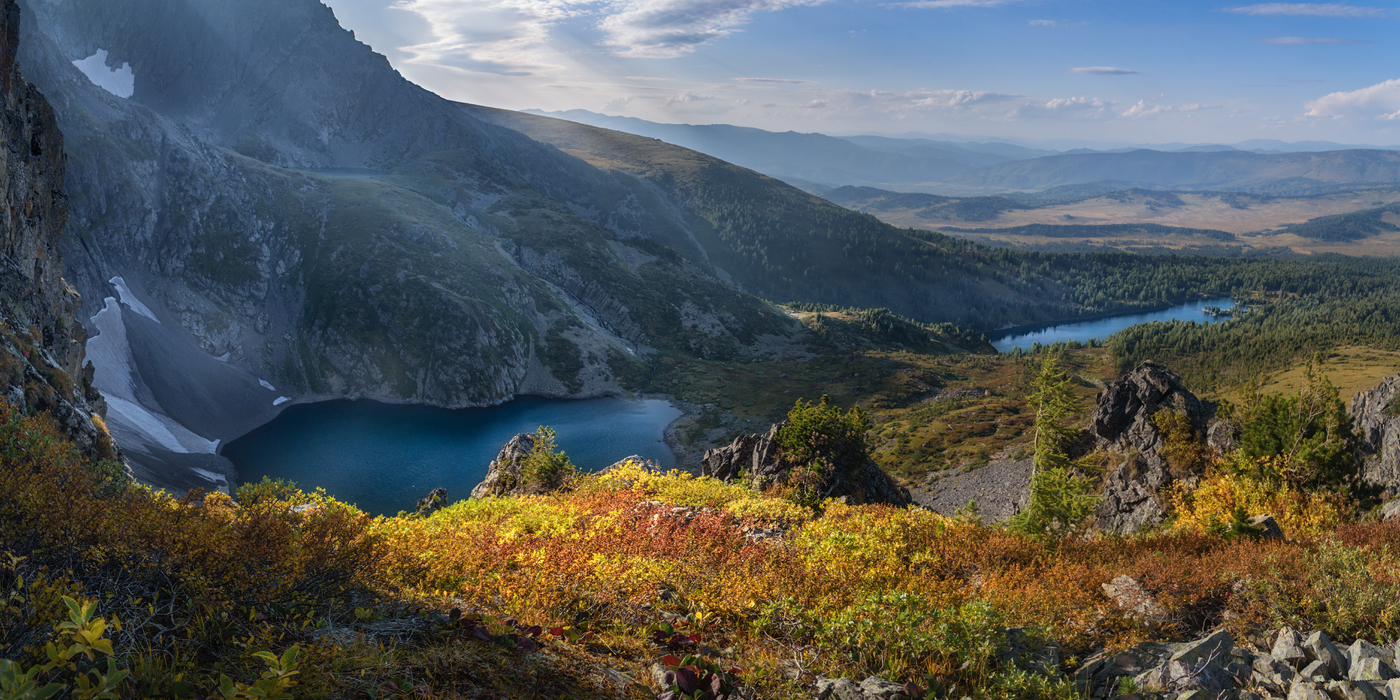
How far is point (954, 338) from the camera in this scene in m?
195

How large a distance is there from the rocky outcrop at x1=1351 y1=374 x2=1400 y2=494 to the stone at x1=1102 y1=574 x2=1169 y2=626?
20.1 metres

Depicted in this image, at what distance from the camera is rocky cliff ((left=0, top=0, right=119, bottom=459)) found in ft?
62.8

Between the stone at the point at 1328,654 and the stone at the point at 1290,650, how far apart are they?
0.10 m

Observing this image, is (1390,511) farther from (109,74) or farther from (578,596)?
(109,74)

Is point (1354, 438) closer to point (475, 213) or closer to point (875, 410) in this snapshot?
point (875, 410)

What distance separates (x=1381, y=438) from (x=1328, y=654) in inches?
1043

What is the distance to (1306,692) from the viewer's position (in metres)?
6.79

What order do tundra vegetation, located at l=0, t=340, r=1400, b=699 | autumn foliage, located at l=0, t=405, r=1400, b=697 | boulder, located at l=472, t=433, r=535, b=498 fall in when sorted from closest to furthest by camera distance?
tundra vegetation, located at l=0, t=340, r=1400, b=699, autumn foliage, located at l=0, t=405, r=1400, b=697, boulder, located at l=472, t=433, r=535, b=498

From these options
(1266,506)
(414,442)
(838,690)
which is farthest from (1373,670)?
(414,442)

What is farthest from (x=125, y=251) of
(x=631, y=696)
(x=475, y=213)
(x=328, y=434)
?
(x=631, y=696)

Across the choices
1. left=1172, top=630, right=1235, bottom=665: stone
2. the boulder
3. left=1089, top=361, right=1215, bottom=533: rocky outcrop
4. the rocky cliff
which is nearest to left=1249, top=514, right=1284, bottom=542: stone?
left=1172, top=630, right=1235, bottom=665: stone

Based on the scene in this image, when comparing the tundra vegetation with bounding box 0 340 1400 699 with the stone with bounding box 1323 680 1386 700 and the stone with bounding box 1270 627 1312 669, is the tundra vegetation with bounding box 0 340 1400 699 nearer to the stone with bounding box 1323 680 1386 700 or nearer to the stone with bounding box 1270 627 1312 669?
the stone with bounding box 1270 627 1312 669

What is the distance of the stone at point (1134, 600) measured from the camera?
9.56 meters

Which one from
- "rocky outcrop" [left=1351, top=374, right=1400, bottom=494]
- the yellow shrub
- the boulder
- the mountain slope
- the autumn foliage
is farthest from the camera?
the mountain slope
